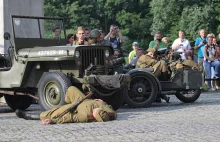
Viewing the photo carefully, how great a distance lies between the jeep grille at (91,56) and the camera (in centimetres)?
1338

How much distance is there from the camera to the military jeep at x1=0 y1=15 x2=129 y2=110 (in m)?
13.1

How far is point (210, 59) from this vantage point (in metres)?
20.3

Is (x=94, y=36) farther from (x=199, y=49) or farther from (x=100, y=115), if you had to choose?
(x=199, y=49)

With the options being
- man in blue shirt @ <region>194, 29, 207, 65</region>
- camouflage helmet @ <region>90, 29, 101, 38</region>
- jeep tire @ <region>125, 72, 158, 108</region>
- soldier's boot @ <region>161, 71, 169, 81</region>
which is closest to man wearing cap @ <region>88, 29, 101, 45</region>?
camouflage helmet @ <region>90, 29, 101, 38</region>

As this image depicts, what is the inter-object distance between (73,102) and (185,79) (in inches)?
172

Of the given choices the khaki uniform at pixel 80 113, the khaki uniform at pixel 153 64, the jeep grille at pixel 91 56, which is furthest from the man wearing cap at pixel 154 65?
the khaki uniform at pixel 80 113

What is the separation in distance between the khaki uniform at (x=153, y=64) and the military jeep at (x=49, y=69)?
1.26 m

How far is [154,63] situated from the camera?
51.2ft

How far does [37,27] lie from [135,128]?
5.08 meters

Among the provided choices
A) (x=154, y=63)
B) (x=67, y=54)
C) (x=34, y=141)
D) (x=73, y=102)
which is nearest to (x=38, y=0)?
(x=154, y=63)

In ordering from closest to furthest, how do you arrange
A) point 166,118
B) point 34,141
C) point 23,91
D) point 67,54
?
point 34,141
point 166,118
point 67,54
point 23,91

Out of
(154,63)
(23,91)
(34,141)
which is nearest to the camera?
(34,141)

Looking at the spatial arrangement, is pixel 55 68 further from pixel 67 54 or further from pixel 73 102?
pixel 73 102

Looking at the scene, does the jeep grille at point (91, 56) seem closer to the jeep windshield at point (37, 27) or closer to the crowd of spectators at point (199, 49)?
the jeep windshield at point (37, 27)
